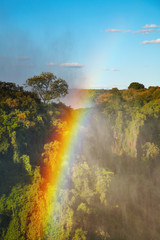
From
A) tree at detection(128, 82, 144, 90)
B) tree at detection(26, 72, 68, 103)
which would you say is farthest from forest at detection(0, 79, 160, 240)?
tree at detection(128, 82, 144, 90)

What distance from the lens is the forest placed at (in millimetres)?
21609

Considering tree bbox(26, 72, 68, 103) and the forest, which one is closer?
the forest

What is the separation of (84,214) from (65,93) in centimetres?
3660

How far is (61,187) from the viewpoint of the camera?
25609 millimetres

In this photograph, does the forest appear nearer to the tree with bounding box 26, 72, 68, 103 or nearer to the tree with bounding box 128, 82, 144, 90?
the tree with bounding box 26, 72, 68, 103

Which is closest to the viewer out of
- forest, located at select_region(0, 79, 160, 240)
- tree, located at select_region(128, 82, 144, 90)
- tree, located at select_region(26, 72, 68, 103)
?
forest, located at select_region(0, 79, 160, 240)

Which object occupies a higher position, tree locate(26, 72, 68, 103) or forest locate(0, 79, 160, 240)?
tree locate(26, 72, 68, 103)

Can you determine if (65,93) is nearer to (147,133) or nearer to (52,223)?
(147,133)

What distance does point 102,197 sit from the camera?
26547 millimetres

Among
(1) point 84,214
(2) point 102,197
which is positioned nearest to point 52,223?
(1) point 84,214

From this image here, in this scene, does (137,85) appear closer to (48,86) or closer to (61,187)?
(48,86)

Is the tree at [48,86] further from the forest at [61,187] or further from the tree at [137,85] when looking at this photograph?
the tree at [137,85]

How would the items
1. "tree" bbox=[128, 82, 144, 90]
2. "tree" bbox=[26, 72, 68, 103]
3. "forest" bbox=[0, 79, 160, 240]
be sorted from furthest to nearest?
"tree" bbox=[128, 82, 144, 90] → "tree" bbox=[26, 72, 68, 103] → "forest" bbox=[0, 79, 160, 240]

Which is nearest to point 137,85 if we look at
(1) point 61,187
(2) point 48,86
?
(2) point 48,86
